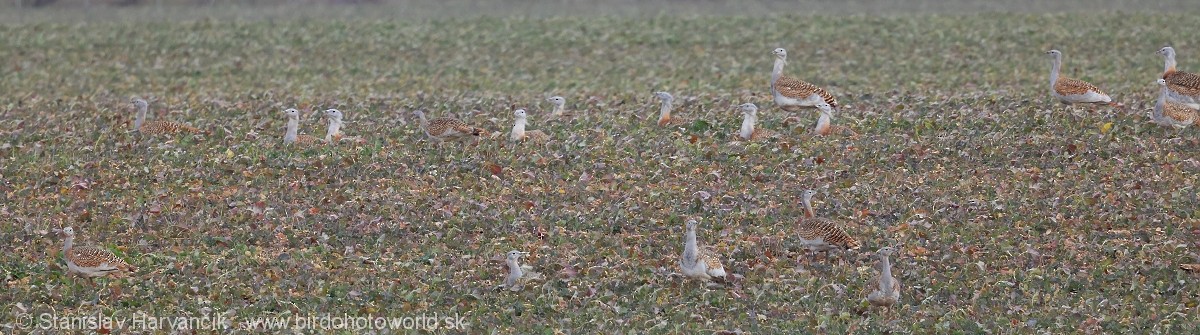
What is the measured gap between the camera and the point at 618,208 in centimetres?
1521

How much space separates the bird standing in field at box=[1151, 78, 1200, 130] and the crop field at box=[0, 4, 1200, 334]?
0.53ft

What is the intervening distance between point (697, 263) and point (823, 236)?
1379 mm

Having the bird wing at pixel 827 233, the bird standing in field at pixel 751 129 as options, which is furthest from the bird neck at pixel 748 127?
the bird wing at pixel 827 233

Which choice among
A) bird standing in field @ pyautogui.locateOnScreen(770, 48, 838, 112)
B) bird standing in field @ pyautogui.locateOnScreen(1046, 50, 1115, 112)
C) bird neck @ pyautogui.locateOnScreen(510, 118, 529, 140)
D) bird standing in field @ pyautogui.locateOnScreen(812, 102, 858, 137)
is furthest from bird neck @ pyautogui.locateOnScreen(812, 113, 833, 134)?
bird neck @ pyautogui.locateOnScreen(510, 118, 529, 140)

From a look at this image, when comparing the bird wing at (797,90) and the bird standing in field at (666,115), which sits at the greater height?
the bird wing at (797,90)

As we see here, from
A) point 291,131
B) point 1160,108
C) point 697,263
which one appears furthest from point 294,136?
point 1160,108

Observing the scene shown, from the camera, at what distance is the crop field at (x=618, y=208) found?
12445mm

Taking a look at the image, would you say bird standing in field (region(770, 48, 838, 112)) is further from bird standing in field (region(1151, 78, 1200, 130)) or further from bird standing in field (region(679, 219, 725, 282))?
bird standing in field (region(679, 219, 725, 282))

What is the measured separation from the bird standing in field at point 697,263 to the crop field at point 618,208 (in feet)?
0.54

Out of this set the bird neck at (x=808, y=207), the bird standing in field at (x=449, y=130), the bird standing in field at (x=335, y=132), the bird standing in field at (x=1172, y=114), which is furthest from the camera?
the bird standing in field at (x=335, y=132)

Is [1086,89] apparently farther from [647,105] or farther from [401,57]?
[401,57]

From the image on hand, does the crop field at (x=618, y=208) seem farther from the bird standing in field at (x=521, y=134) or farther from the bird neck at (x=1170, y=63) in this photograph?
the bird neck at (x=1170, y=63)

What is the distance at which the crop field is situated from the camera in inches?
490

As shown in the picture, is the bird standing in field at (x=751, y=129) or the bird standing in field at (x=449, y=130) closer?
the bird standing in field at (x=751, y=129)
